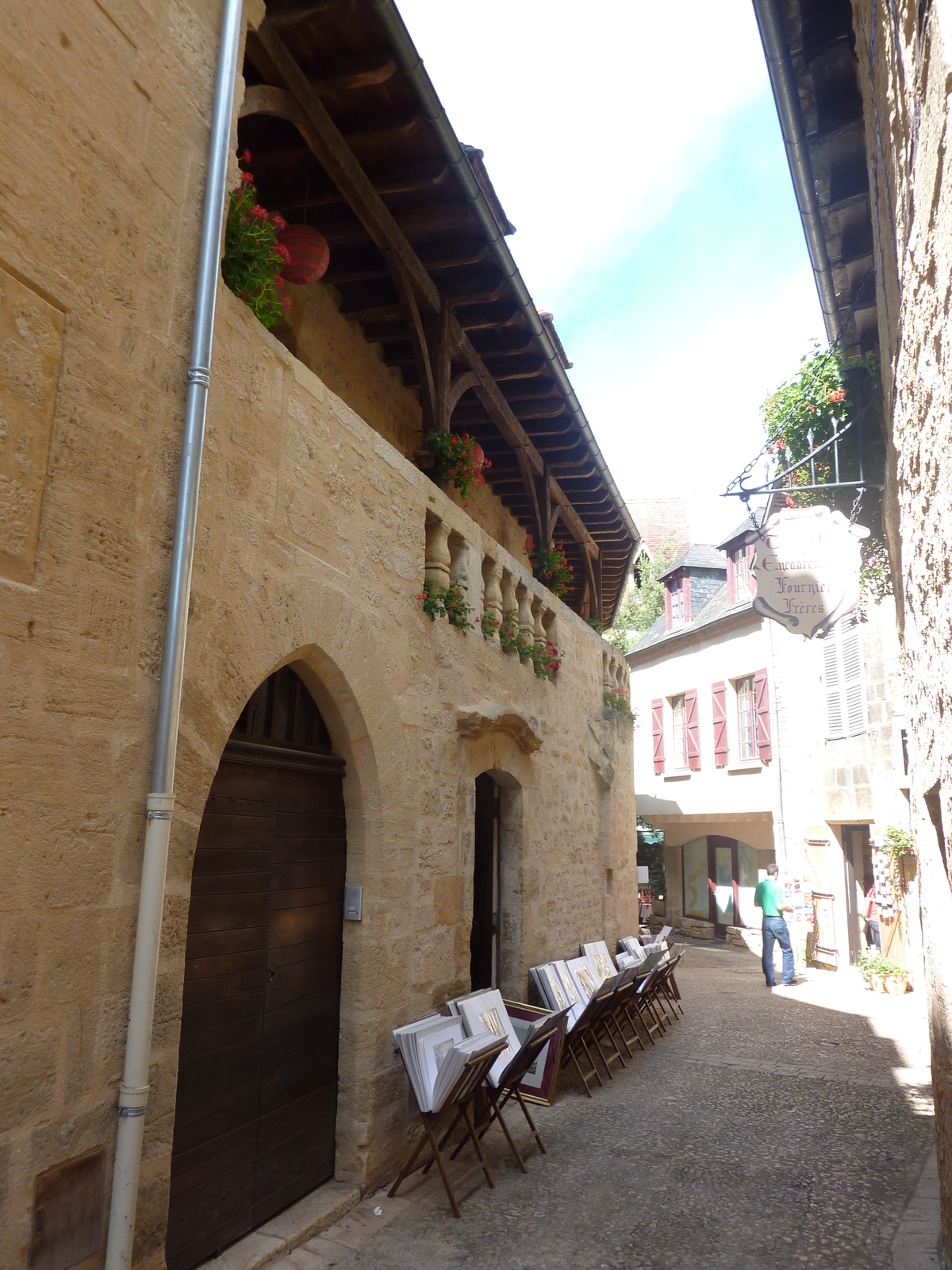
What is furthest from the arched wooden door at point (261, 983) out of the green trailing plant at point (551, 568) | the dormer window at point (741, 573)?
the dormer window at point (741, 573)

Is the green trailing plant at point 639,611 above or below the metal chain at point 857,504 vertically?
above

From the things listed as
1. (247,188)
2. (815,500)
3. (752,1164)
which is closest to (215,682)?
(247,188)

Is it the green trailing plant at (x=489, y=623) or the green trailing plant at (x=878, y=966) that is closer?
the green trailing plant at (x=489, y=623)

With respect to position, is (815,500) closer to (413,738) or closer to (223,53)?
(413,738)

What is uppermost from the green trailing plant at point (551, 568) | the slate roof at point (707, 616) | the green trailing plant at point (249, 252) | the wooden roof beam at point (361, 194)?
the slate roof at point (707, 616)

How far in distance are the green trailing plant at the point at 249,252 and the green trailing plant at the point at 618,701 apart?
6468 mm

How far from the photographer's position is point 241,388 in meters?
3.37

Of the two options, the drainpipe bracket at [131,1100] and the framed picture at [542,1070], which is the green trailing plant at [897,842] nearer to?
the framed picture at [542,1070]

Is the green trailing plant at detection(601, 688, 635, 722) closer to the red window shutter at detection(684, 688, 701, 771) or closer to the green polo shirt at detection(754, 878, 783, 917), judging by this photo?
the green polo shirt at detection(754, 878, 783, 917)

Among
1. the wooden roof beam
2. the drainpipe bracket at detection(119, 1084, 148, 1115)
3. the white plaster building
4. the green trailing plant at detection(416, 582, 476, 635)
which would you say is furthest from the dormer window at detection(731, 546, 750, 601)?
the drainpipe bracket at detection(119, 1084, 148, 1115)

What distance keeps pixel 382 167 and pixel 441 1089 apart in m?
4.64

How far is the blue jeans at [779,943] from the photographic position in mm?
10703

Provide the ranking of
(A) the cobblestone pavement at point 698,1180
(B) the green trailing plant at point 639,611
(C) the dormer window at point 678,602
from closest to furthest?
(A) the cobblestone pavement at point 698,1180 → (C) the dormer window at point 678,602 → (B) the green trailing plant at point 639,611

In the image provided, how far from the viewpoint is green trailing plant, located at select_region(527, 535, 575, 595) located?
8.05 metres
